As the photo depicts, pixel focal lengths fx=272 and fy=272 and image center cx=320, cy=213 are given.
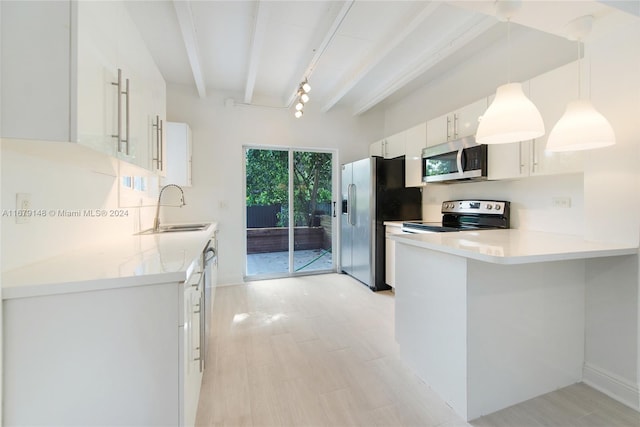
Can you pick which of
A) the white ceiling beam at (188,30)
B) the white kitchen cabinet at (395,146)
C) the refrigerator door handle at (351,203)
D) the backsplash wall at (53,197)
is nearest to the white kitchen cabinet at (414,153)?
the white kitchen cabinet at (395,146)

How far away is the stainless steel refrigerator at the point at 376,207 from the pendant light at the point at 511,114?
6.89ft

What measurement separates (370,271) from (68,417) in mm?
3093

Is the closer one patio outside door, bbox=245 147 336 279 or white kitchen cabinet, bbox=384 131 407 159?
white kitchen cabinet, bbox=384 131 407 159

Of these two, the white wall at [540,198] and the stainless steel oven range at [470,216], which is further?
the stainless steel oven range at [470,216]

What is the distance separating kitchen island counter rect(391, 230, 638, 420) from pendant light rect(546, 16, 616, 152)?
21.9 inches

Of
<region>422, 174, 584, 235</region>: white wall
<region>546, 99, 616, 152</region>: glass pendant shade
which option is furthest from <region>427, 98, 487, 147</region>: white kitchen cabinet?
<region>546, 99, 616, 152</region>: glass pendant shade

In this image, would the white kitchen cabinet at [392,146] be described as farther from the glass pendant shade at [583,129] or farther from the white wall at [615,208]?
the glass pendant shade at [583,129]

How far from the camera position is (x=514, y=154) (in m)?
2.25

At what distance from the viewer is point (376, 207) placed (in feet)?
11.8

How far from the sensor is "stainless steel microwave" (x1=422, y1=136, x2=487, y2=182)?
2504mm

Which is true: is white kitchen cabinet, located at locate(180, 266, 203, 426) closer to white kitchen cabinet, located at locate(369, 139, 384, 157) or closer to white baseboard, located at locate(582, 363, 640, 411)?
white baseboard, located at locate(582, 363, 640, 411)

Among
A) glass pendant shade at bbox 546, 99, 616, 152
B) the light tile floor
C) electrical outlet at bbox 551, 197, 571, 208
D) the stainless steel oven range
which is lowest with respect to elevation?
the light tile floor

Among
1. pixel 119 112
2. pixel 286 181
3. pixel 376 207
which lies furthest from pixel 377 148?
pixel 119 112

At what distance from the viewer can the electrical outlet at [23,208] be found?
1.12 meters
